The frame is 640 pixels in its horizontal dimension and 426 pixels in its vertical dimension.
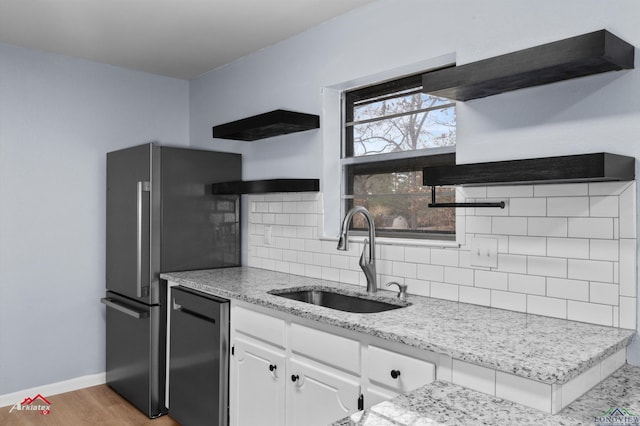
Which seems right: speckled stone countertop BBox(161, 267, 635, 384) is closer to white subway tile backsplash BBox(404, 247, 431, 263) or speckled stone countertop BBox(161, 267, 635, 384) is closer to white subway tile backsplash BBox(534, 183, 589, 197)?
white subway tile backsplash BBox(404, 247, 431, 263)

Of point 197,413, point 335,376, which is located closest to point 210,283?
point 197,413

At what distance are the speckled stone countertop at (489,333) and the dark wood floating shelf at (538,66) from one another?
3.05 ft

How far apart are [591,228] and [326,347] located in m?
1.15

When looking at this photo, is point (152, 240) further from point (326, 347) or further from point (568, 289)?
point (568, 289)

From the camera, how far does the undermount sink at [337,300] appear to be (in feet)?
8.06

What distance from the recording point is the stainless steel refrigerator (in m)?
3.20

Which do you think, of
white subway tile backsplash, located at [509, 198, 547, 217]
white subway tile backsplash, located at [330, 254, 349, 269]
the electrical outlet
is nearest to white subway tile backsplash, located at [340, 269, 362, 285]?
white subway tile backsplash, located at [330, 254, 349, 269]

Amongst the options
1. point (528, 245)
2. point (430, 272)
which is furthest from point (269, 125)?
point (528, 245)

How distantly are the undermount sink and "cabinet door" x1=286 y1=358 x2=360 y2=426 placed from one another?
47 cm

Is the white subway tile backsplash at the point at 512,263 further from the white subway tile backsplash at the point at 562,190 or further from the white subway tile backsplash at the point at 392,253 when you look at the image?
the white subway tile backsplash at the point at 392,253

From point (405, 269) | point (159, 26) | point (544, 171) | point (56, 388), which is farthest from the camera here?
point (56, 388)

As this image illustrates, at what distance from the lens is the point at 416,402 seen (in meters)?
1.40

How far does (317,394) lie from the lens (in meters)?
2.12

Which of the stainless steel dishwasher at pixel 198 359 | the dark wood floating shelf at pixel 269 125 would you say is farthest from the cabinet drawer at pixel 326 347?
the dark wood floating shelf at pixel 269 125
